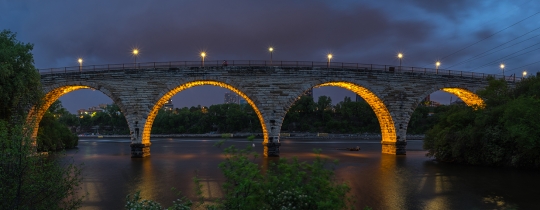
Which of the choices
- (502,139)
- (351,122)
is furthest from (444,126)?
(351,122)

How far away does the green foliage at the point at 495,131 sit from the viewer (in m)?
17.4

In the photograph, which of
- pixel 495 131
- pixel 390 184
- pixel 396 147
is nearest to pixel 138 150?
pixel 390 184

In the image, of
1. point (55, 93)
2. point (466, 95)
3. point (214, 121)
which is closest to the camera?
point (55, 93)

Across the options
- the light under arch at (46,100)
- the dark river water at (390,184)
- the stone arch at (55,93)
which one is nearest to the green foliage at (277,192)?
the dark river water at (390,184)

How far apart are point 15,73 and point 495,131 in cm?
2925

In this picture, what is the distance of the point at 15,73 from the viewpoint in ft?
64.2

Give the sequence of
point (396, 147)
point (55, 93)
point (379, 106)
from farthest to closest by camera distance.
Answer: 1. point (379, 106)
2. point (396, 147)
3. point (55, 93)

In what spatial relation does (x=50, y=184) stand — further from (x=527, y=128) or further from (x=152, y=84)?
(x=527, y=128)

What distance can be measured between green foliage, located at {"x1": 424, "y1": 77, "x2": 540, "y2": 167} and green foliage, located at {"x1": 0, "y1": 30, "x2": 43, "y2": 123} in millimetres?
26422

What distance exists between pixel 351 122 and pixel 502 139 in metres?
53.6

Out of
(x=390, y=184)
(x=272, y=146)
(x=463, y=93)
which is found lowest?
(x=390, y=184)

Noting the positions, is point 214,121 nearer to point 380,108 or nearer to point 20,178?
point 380,108

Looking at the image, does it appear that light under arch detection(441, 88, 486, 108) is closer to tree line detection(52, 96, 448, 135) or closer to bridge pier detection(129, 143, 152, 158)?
bridge pier detection(129, 143, 152, 158)

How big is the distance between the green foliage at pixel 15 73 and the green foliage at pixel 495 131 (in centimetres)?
2642
